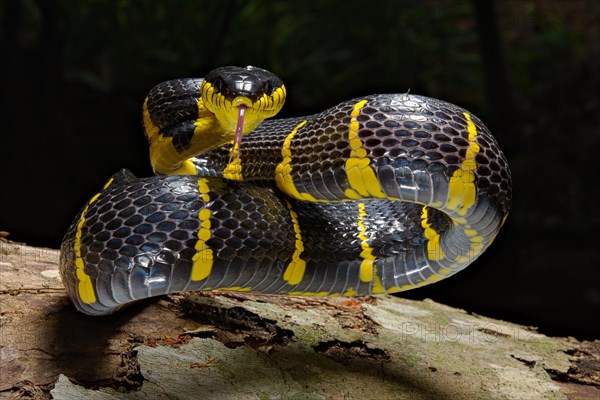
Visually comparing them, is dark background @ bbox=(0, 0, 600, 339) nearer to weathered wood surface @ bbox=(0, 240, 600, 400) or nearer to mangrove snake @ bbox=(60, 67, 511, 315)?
weathered wood surface @ bbox=(0, 240, 600, 400)

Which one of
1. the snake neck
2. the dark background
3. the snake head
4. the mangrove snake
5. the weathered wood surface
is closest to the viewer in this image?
the mangrove snake

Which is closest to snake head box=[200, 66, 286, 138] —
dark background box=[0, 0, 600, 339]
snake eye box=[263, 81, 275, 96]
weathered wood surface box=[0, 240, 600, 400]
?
snake eye box=[263, 81, 275, 96]

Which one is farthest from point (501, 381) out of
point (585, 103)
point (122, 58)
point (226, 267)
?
point (585, 103)

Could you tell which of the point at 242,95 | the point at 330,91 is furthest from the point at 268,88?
the point at 330,91

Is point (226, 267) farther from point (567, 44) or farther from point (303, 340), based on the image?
point (567, 44)

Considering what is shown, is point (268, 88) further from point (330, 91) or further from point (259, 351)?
point (330, 91)

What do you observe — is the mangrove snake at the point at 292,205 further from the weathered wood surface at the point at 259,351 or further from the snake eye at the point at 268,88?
the weathered wood surface at the point at 259,351
